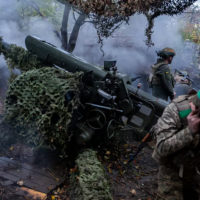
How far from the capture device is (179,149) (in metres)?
1.88

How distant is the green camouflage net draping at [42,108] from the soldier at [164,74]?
260 cm

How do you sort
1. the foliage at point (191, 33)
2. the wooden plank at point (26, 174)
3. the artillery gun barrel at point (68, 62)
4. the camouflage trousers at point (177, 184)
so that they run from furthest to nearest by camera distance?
the foliage at point (191, 33) → the artillery gun barrel at point (68, 62) → the wooden plank at point (26, 174) → the camouflage trousers at point (177, 184)

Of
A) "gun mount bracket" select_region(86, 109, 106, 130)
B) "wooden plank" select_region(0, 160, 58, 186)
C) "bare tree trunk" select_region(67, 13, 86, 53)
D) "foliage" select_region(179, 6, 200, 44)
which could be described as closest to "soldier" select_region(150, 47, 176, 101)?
"gun mount bracket" select_region(86, 109, 106, 130)

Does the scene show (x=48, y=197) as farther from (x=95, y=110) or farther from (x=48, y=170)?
(x=95, y=110)

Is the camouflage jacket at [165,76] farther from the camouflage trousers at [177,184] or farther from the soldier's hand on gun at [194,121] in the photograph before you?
the soldier's hand on gun at [194,121]

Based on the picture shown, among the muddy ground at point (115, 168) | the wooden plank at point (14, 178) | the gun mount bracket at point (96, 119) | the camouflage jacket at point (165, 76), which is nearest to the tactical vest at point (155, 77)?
the camouflage jacket at point (165, 76)

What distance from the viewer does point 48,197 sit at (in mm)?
3459

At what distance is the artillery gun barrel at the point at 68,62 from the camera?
4.73 metres

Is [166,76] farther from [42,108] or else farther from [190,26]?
[190,26]

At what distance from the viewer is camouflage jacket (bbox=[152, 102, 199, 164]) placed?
1776 mm

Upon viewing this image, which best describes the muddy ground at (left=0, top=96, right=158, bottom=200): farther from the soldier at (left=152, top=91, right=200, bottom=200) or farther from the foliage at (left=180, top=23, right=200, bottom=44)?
the foliage at (left=180, top=23, right=200, bottom=44)

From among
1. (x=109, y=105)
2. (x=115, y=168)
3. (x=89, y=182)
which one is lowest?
(x=115, y=168)

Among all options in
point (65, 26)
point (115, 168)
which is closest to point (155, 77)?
point (115, 168)

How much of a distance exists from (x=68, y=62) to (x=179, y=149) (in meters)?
3.89
